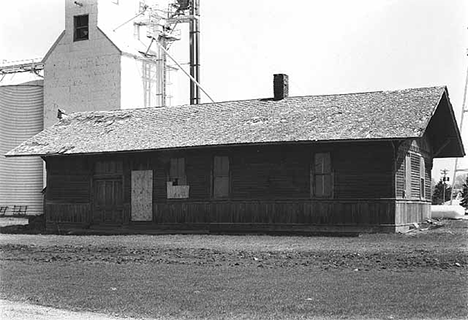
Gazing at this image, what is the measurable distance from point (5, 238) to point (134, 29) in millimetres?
28225

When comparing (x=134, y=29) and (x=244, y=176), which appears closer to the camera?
(x=244, y=176)

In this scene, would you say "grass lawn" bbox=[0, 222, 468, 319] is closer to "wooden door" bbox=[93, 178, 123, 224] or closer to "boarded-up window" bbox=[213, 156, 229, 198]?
"boarded-up window" bbox=[213, 156, 229, 198]

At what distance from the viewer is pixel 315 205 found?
28.6 metres

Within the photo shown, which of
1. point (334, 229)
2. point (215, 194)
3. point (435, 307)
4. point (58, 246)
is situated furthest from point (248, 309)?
point (215, 194)

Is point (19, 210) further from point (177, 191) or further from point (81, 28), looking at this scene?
point (177, 191)

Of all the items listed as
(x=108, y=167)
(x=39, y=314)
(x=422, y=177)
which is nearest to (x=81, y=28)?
(x=108, y=167)

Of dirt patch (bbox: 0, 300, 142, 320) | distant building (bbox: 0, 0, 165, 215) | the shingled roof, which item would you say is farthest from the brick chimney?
dirt patch (bbox: 0, 300, 142, 320)

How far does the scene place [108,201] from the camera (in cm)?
3325

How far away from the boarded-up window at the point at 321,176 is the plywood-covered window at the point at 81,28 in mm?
28237

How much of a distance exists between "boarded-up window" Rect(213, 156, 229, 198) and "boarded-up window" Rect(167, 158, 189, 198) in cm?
136

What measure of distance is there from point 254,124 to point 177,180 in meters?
4.03

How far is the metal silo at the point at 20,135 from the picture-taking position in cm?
5588

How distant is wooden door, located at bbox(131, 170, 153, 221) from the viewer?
106ft

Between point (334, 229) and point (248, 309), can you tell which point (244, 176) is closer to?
point (334, 229)
